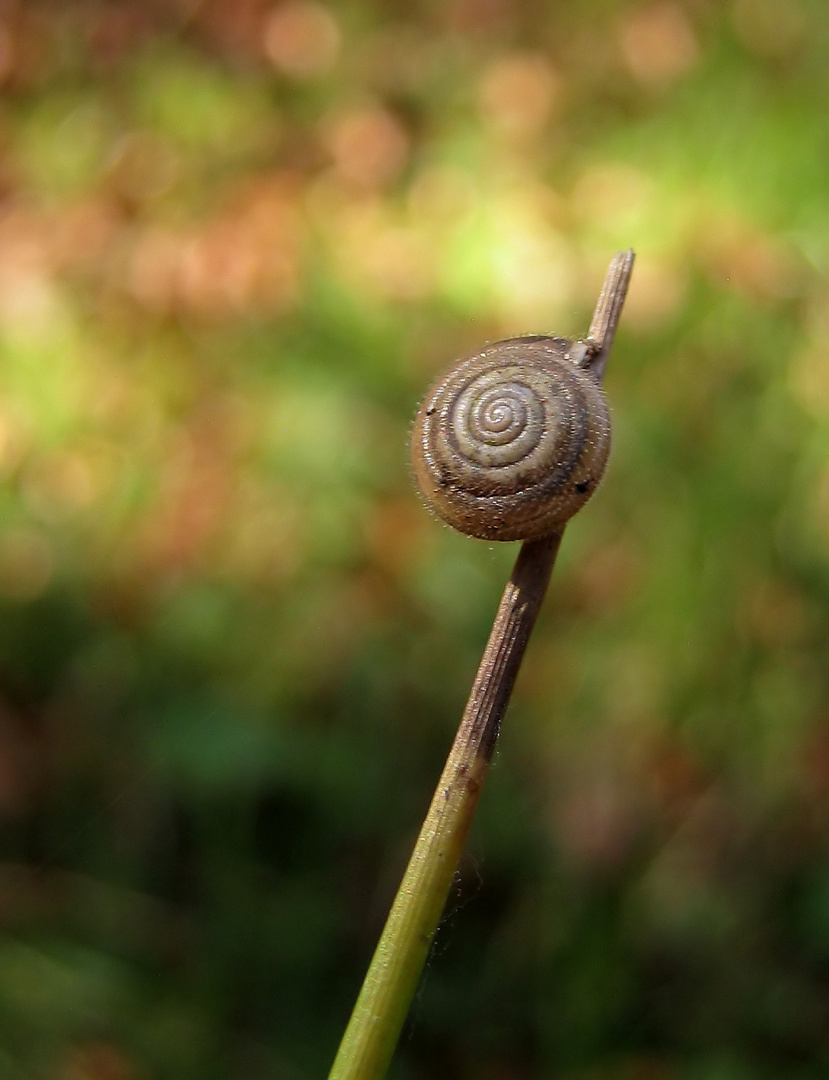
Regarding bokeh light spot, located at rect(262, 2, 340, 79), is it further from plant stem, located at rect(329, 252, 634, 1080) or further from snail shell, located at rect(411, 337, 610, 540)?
plant stem, located at rect(329, 252, 634, 1080)

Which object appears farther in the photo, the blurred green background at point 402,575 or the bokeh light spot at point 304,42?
the bokeh light spot at point 304,42

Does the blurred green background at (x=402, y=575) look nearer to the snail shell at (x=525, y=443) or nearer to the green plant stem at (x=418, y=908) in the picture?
the snail shell at (x=525, y=443)

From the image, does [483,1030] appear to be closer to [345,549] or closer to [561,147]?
[345,549]

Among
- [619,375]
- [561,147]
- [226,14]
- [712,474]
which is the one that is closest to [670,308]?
[619,375]

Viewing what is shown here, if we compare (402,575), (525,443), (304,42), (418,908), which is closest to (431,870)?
(418,908)

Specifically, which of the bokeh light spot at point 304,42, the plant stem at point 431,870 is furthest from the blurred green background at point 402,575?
the plant stem at point 431,870

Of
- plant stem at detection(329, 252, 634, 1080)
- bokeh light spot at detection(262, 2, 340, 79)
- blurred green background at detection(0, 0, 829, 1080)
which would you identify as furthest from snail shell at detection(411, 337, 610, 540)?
bokeh light spot at detection(262, 2, 340, 79)
